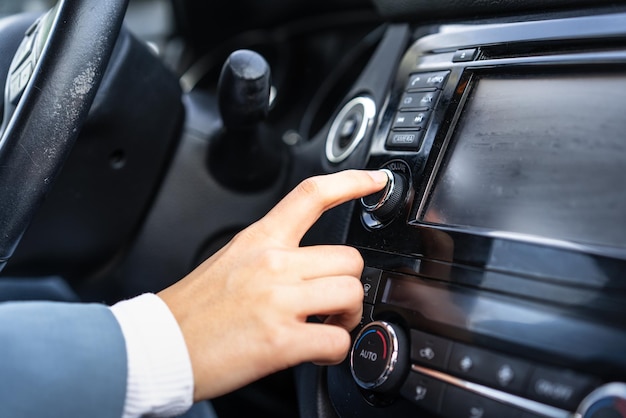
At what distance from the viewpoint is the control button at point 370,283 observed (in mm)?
662

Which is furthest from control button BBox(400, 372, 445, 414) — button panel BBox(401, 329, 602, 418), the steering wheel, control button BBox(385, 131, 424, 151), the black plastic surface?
the black plastic surface

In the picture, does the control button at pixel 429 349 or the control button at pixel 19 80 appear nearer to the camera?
the control button at pixel 429 349

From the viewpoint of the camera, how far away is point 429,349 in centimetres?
59

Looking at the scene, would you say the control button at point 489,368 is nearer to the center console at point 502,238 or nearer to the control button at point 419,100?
the center console at point 502,238

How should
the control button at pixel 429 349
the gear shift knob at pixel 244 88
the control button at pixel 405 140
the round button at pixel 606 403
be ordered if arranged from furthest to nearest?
the gear shift knob at pixel 244 88, the control button at pixel 405 140, the control button at pixel 429 349, the round button at pixel 606 403

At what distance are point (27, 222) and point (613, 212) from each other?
0.51 meters

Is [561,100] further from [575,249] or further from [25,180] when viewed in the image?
[25,180]

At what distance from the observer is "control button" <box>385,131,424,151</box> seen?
68cm

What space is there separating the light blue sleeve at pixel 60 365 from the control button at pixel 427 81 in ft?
1.26

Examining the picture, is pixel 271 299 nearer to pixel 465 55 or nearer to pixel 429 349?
pixel 429 349

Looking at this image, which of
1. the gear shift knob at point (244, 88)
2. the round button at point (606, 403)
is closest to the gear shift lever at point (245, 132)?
the gear shift knob at point (244, 88)

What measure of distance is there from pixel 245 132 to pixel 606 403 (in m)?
0.59

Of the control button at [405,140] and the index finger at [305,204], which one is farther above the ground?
the control button at [405,140]

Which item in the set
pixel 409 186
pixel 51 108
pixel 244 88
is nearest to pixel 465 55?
pixel 409 186
